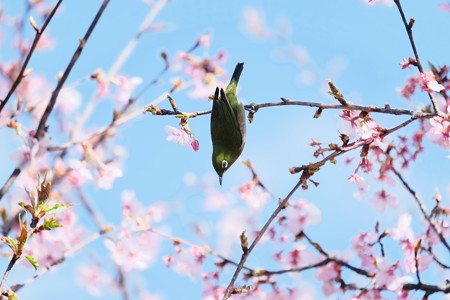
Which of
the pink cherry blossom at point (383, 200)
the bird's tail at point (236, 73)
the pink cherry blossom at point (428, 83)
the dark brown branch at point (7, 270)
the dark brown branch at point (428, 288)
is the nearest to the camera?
the dark brown branch at point (7, 270)

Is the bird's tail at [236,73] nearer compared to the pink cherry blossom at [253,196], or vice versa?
the bird's tail at [236,73]

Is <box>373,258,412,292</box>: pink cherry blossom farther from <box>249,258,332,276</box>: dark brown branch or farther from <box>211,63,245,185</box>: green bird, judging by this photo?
<box>211,63,245,185</box>: green bird

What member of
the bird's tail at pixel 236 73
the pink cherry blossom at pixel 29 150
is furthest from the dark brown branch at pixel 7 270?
the bird's tail at pixel 236 73

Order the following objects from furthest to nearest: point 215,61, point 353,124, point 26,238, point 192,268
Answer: point 215,61, point 192,268, point 353,124, point 26,238

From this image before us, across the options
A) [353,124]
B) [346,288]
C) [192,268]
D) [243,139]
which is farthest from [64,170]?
[353,124]

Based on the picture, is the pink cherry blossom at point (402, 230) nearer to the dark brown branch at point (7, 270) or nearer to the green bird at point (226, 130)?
the green bird at point (226, 130)

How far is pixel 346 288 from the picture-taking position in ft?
16.0

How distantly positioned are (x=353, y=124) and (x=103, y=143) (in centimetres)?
323

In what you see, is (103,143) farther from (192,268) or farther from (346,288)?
(346,288)

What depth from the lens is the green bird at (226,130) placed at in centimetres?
415

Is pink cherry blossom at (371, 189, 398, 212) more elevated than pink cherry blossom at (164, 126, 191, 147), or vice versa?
pink cherry blossom at (371, 189, 398, 212)

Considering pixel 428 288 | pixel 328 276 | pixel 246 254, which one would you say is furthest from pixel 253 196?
pixel 246 254

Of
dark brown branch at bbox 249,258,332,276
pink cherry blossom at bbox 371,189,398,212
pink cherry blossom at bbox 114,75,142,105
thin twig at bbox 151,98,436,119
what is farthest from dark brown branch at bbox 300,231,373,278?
pink cherry blossom at bbox 114,75,142,105

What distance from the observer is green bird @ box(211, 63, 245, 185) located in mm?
4148
